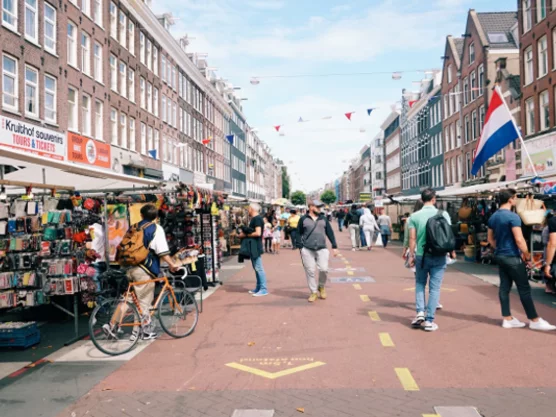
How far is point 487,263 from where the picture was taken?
54.0ft

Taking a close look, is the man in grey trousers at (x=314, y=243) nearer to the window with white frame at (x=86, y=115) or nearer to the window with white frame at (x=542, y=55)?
the window with white frame at (x=86, y=115)

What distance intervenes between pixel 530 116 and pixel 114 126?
21217mm

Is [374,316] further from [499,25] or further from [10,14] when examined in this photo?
[499,25]

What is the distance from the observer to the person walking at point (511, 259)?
7.32 metres

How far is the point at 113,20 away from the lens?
2803 centimetres

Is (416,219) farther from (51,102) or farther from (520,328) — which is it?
(51,102)

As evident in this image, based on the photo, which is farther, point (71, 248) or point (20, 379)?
point (71, 248)

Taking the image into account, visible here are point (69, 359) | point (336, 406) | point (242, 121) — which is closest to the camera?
point (336, 406)

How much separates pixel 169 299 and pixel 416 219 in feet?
11.6

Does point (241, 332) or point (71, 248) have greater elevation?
point (71, 248)

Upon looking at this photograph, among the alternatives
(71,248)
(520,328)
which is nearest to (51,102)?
(71,248)

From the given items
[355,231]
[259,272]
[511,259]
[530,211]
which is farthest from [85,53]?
[511,259]

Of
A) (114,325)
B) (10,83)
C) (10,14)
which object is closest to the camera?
(114,325)

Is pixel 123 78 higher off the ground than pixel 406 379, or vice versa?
pixel 123 78
